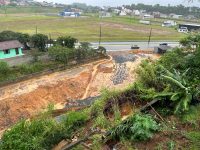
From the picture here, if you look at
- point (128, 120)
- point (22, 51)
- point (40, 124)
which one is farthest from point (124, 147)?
point (22, 51)

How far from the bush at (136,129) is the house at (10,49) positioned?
31224 millimetres

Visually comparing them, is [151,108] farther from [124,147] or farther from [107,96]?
[124,147]

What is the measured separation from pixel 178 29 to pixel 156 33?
33.8 ft

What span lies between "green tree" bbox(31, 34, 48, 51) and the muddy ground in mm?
8227

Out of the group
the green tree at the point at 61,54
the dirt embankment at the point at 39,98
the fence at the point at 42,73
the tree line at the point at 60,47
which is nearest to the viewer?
the dirt embankment at the point at 39,98

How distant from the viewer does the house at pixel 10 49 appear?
3859cm

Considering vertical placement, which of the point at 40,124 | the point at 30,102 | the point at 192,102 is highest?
the point at 192,102

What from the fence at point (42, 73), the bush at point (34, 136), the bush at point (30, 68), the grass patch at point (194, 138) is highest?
the grass patch at point (194, 138)

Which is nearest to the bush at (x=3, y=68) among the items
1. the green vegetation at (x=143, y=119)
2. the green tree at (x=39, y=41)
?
the green tree at (x=39, y=41)

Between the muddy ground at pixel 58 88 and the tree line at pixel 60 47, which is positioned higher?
the tree line at pixel 60 47

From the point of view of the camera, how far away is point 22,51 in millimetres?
42750

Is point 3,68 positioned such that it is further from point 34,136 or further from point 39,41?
point 34,136

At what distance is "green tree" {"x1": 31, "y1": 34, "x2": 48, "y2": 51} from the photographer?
41875 millimetres

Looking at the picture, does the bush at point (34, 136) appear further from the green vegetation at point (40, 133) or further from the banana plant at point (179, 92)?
the banana plant at point (179, 92)
